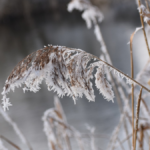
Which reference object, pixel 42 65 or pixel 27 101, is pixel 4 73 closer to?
pixel 27 101

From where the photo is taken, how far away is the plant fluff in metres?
0.29

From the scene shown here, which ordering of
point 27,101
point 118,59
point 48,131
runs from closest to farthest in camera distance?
point 48,131 → point 27,101 → point 118,59

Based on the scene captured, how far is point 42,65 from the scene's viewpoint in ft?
0.99

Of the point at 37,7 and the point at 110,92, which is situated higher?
the point at 37,7

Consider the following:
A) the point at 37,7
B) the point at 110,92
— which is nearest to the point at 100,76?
the point at 110,92

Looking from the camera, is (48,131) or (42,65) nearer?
(42,65)

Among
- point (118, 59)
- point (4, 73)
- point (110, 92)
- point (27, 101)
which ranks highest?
point (4, 73)

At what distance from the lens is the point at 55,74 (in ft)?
0.97

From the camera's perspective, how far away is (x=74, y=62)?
0.32 meters

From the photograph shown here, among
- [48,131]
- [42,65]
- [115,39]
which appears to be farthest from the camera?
[115,39]

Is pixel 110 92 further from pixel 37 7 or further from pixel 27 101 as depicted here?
pixel 37 7

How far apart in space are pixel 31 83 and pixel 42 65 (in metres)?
0.03

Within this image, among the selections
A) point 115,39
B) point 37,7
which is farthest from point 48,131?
point 37,7

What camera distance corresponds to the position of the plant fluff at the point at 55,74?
0.29 metres
